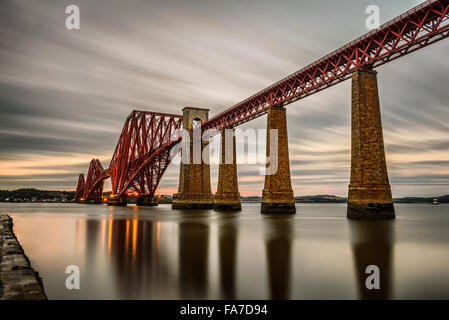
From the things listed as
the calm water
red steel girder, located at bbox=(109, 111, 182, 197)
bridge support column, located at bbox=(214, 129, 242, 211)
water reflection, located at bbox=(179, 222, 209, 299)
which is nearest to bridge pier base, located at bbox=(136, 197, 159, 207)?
red steel girder, located at bbox=(109, 111, 182, 197)

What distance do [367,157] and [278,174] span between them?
993 centimetres

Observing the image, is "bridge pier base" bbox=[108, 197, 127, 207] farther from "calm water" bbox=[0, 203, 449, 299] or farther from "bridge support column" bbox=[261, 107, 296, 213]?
"calm water" bbox=[0, 203, 449, 299]

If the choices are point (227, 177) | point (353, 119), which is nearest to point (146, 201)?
point (227, 177)

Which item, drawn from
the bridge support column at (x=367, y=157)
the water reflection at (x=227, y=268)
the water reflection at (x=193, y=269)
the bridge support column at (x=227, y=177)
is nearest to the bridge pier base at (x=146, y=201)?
the bridge support column at (x=227, y=177)

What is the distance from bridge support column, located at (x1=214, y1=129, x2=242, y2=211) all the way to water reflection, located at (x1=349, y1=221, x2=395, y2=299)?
75.7 feet

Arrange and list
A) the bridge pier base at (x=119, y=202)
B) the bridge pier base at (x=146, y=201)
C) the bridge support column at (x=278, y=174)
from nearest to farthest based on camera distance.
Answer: the bridge support column at (x=278, y=174) < the bridge pier base at (x=146, y=201) < the bridge pier base at (x=119, y=202)

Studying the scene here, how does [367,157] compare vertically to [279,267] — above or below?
above

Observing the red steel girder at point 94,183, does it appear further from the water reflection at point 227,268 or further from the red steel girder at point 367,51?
the water reflection at point 227,268

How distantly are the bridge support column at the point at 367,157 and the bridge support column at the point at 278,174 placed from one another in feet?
28.2

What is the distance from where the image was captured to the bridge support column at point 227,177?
40.7 m

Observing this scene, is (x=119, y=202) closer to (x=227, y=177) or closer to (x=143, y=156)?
(x=143, y=156)

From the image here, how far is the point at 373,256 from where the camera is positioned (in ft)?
34.3

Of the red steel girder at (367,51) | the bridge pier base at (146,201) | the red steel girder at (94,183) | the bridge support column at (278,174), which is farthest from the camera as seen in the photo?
the red steel girder at (94,183)
